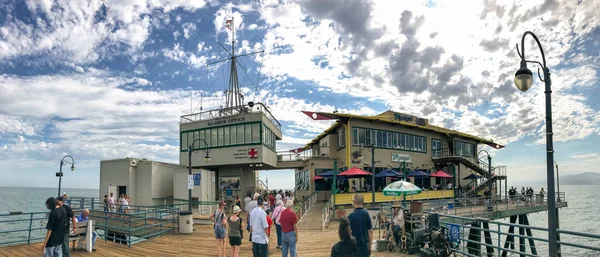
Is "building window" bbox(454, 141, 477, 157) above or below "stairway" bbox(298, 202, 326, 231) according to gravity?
above

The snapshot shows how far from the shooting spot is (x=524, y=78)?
7926 millimetres

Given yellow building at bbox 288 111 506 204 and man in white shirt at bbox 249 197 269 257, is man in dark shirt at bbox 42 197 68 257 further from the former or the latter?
yellow building at bbox 288 111 506 204

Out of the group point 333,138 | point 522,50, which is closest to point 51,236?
point 522,50

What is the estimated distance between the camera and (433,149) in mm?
39938

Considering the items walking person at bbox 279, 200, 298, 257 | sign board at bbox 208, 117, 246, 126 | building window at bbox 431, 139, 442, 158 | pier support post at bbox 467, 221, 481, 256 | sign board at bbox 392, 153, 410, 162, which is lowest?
pier support post at bbox 467, 221, 481, 256

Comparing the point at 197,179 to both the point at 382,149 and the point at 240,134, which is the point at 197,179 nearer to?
the point at 240,134

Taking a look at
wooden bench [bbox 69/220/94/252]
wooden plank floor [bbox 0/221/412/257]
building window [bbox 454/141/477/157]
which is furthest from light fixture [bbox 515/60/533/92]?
building window [bbox 454/141/477/157]

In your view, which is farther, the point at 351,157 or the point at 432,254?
the point at 351,157

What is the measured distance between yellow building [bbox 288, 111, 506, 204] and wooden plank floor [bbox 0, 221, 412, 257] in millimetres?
15238

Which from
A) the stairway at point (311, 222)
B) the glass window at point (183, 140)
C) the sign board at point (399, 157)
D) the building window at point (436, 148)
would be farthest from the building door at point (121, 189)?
the building window at point (436, 148)

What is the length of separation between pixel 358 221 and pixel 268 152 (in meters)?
26.1

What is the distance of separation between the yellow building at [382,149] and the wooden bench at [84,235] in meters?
19.6

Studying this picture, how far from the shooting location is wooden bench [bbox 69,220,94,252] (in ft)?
41.8

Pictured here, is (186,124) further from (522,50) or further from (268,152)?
(522,50)
